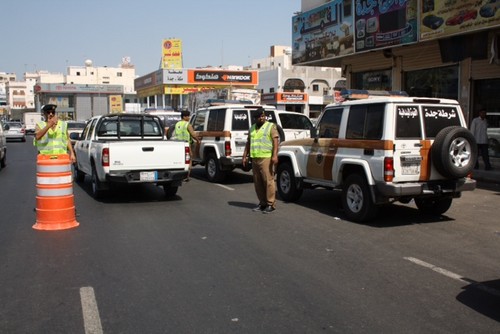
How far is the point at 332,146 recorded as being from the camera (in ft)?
28.2

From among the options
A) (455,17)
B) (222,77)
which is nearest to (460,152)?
(455,17)

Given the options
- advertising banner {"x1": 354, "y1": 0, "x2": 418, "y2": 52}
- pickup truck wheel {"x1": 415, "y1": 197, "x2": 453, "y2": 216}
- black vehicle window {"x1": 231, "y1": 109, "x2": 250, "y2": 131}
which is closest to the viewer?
pickup truck wheel {"x1": 415, "y1": 197, "x2": 453, "y2": 216}

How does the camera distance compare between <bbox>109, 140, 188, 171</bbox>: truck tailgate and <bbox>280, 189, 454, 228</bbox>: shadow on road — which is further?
<bbox>109, 140, 188, 171</bbox>: truck tailgate

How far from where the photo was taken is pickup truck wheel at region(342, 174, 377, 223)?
774 centimetres

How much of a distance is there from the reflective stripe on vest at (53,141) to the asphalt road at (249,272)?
1.21m

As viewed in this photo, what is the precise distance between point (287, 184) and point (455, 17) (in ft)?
26.1

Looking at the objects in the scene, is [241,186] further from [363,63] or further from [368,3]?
[363,63]

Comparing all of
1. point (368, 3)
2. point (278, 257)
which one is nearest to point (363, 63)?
point (368, 3)

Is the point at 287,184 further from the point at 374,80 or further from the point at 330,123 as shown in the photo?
the point at 374,80

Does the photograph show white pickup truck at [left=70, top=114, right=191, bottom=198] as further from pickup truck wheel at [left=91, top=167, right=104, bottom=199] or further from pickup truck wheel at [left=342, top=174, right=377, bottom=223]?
pickup truck wheel at [left=342, top=174, right=377, bottom=223]

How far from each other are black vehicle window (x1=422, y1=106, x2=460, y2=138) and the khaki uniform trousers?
274 cm

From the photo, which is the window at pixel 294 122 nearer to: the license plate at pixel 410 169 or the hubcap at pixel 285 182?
the hubcap at pixel 285 182

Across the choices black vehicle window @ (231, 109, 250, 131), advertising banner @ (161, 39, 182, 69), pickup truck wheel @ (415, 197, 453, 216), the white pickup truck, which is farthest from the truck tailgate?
advertising banner @ (161, 39, 182, 69)

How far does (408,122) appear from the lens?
295 inches
